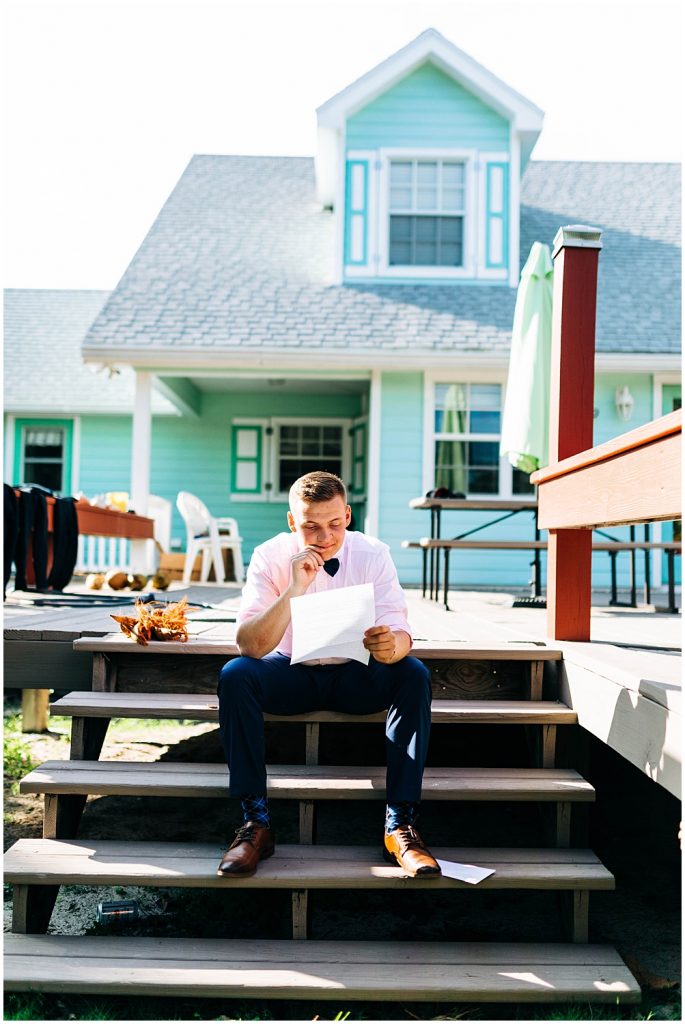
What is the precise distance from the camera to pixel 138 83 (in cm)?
321

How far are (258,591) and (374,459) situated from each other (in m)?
6.01

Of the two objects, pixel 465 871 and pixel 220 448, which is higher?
pixel 220 448

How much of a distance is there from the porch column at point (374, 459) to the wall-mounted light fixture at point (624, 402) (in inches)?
92.7

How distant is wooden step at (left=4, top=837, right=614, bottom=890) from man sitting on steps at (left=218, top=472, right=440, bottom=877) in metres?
0.06

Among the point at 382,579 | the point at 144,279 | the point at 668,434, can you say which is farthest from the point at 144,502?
the point at 668,434

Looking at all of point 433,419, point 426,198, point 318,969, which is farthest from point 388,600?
point 426,198

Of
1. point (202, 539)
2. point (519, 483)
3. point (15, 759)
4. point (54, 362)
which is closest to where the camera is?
point (15, 759)

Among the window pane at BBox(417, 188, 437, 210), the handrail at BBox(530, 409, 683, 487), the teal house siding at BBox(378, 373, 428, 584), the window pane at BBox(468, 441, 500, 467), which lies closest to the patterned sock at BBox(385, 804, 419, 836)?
the handrail at BBox(530, 409, 683, 487)

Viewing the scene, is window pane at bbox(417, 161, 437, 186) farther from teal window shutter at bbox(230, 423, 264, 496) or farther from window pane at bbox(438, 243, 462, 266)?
teal window shutter at bbox(230, 423, 264, 496)

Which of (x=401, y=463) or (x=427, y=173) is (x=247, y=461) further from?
(x=427, y=173)

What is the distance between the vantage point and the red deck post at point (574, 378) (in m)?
3.11

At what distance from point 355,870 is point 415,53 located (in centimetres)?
851

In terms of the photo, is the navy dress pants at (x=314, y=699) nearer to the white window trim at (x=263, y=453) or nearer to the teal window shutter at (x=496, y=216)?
the teal window shutter at (x=496, y=216)

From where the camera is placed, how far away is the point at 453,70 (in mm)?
8898
